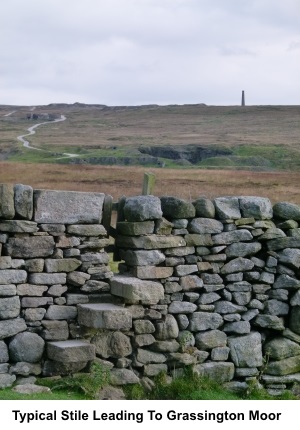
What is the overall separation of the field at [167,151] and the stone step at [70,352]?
1141cm

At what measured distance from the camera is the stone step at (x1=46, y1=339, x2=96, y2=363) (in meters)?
8.29

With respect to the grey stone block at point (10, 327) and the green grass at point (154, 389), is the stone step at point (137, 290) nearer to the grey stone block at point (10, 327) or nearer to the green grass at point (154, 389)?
the green grass at point (154, 389)

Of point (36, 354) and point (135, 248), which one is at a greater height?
point (135, 248)

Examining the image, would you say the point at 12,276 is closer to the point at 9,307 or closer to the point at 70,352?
the point at 9,307

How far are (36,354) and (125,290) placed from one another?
130cm

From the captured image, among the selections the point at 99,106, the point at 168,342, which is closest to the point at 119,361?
the point at 168,342

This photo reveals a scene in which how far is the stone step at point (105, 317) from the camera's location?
27.7 feet

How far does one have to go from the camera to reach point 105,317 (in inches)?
332

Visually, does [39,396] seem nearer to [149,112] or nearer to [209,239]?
[209,239]

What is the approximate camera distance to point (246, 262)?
9562 mm

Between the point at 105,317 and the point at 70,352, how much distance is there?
0.57 m

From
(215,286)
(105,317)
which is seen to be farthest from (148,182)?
(105,317)

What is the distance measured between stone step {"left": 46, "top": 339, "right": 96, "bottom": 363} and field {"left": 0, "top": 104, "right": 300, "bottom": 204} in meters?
11.4

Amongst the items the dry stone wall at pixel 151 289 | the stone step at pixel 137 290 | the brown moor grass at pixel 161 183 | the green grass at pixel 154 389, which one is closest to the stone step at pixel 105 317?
the dry stone wall at pixel 151 289
